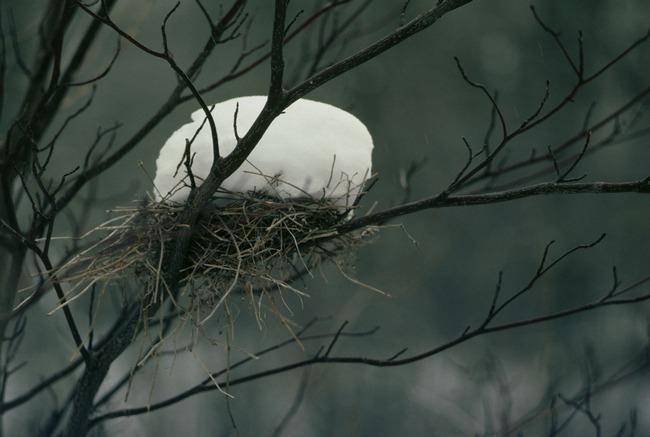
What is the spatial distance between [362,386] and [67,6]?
6.90 m

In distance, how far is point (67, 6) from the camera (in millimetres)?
2381

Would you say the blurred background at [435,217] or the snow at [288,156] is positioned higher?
the blurred background at [435,217]

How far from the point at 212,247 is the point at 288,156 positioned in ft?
1.02

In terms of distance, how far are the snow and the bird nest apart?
0.04 m

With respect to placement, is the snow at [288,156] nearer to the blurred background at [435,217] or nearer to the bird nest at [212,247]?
the bird nest at [212,247]

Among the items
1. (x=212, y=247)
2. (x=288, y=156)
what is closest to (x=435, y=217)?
(x=288, y=156)

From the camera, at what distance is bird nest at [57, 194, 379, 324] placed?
80.6 inches

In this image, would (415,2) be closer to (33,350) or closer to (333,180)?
(33,350)

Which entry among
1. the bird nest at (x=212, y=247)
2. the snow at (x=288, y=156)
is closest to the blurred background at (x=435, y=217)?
the snow at (x=288, y=156)

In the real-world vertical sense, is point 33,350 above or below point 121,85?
below

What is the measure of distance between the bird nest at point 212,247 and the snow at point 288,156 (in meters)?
0.04

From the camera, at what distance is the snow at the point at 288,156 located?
2.14 meters

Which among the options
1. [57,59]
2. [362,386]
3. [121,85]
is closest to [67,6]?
[57,59]

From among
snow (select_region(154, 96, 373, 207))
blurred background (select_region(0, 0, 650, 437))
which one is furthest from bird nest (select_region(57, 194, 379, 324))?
blurred background (select_region(0, 0, 650, 437))
